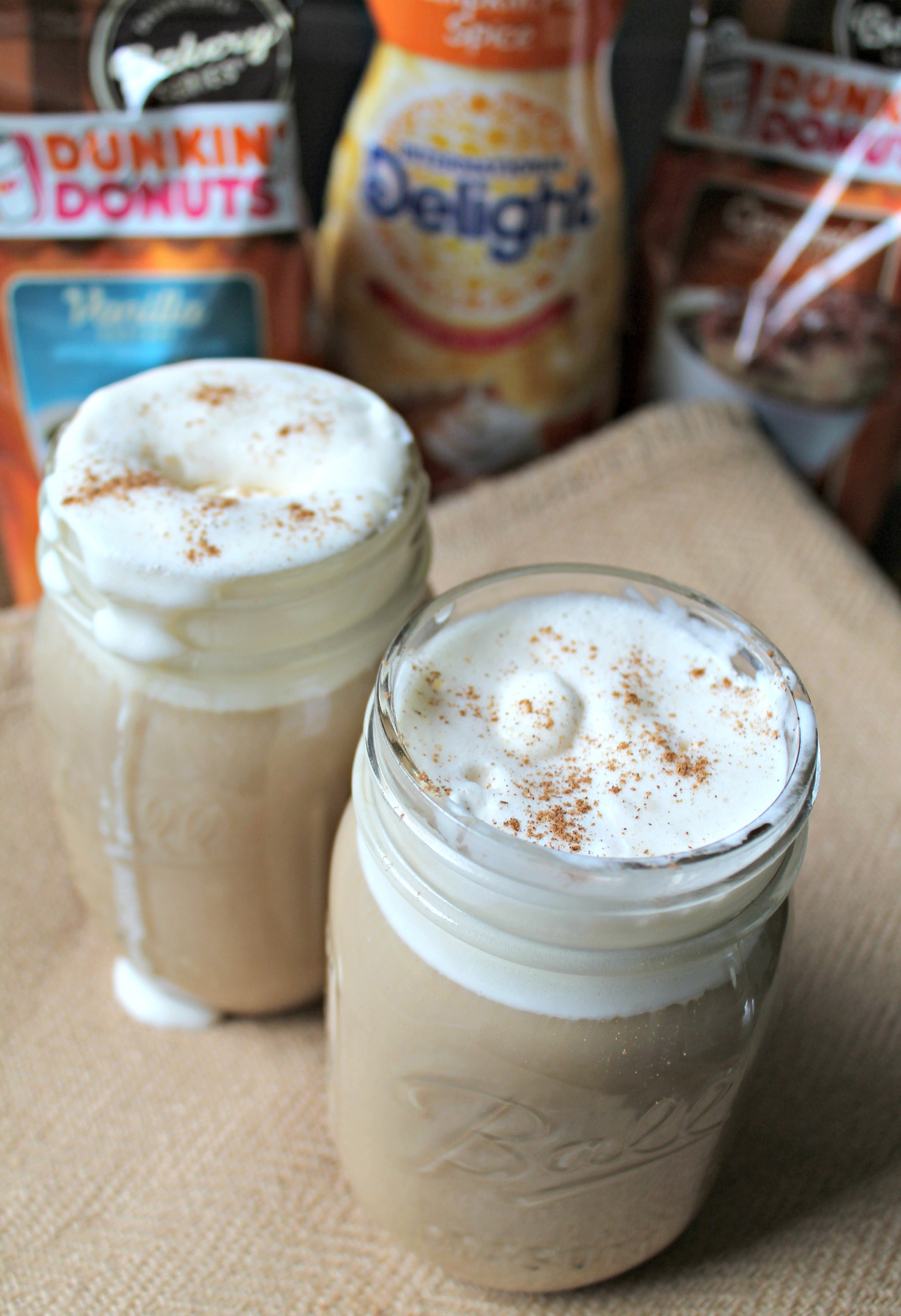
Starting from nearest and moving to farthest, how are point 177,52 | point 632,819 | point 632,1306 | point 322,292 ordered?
1. point 632,819
2. point 632,1306
3. point 177,52
4. point 322,292

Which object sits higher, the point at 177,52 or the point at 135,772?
the point at 177,52

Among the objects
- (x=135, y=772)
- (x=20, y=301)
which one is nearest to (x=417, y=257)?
(x=20, y=301)

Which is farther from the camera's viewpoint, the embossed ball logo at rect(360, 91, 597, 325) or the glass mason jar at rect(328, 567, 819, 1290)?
the embossed ball logo at rect(360, 91, 597, 325)

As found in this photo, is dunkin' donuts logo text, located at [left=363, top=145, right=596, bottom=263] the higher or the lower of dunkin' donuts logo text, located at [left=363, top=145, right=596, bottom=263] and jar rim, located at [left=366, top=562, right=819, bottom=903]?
the higher

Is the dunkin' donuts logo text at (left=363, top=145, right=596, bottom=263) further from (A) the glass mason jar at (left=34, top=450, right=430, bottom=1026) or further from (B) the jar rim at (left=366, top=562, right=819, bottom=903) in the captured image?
(B) the jar rim at (left=366, top=562, right=819, bottom=903)

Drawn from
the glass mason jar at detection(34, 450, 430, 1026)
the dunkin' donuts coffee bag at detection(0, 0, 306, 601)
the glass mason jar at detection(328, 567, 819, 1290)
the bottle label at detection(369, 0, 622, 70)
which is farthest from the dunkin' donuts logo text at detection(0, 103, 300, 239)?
the glass mason jar at detection(328, 567, 819, 1290)

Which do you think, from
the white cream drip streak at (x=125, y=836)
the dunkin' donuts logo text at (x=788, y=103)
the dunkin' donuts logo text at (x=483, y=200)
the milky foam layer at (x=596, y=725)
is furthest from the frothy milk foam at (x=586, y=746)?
the dunkin' donuts logo text at (x=788, y=103)

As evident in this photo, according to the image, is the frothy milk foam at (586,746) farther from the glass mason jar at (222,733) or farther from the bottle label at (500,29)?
the bottle label at (500,29)

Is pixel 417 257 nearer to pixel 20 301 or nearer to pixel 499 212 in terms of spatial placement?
pixel 499 212
